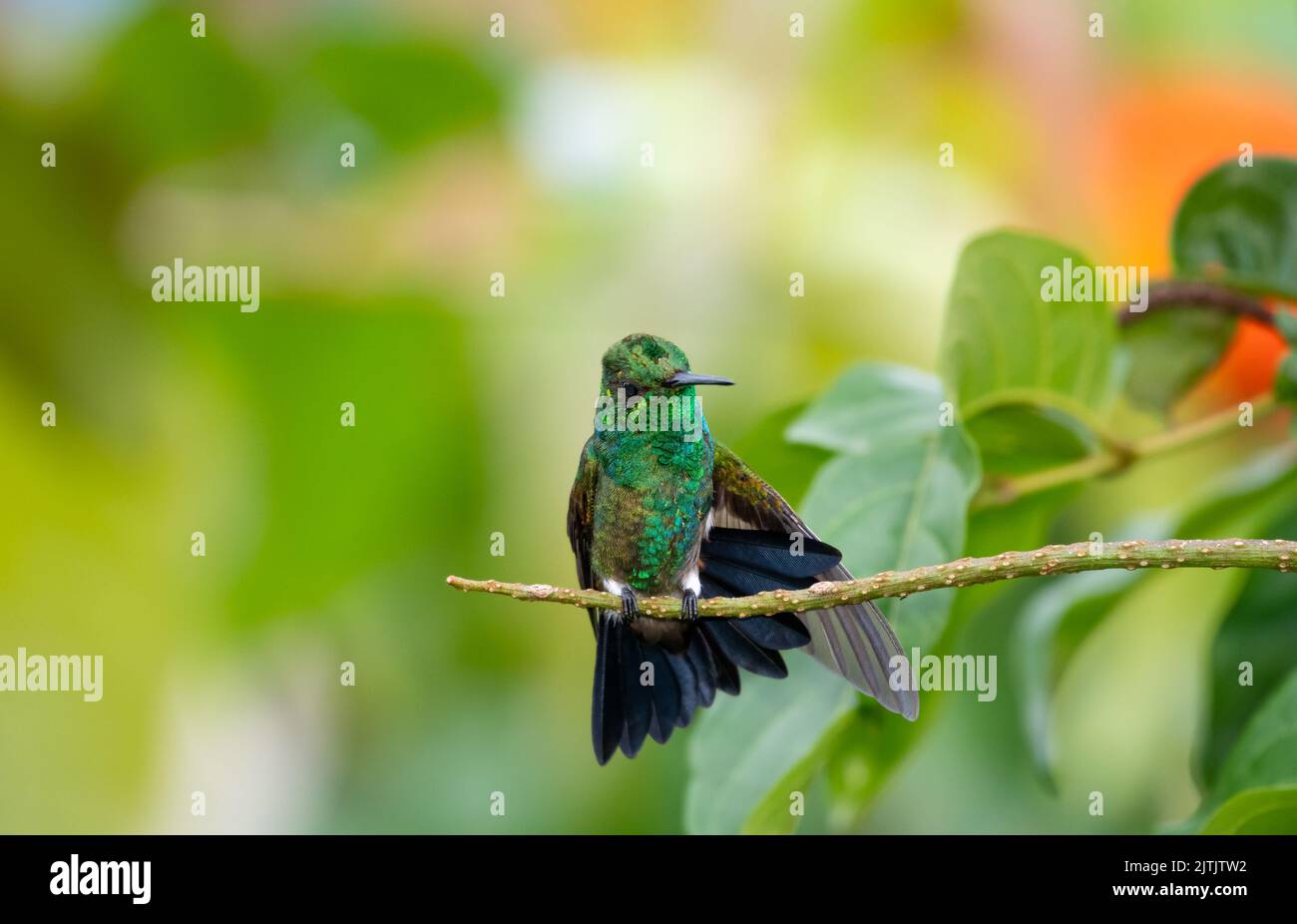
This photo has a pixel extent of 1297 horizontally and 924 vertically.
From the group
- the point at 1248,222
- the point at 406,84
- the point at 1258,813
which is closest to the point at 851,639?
the point at 1258,813

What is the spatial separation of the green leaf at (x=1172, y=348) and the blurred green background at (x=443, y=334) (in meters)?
0.47

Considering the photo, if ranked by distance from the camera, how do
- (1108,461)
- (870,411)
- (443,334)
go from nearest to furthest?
(870,411) < (1108,461) < (443,334)

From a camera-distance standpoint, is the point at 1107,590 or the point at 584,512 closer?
the point at 584,512

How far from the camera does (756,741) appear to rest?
0.91 meters

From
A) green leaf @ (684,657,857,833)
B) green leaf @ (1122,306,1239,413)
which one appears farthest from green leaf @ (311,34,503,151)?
green leaf @ (684,657,857,833)

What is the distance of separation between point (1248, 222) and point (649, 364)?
696mm

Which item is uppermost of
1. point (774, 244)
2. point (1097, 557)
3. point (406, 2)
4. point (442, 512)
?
point (406, 2)

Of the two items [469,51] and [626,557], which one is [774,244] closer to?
[469,51]

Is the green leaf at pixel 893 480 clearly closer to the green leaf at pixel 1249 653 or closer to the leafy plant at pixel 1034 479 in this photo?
the leafy plant at pixel 1034 479

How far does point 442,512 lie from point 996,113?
3.52ft

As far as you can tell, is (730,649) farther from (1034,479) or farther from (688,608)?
(1034,479)

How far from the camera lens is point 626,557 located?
0.85 m

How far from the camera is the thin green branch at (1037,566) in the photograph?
528 mm
